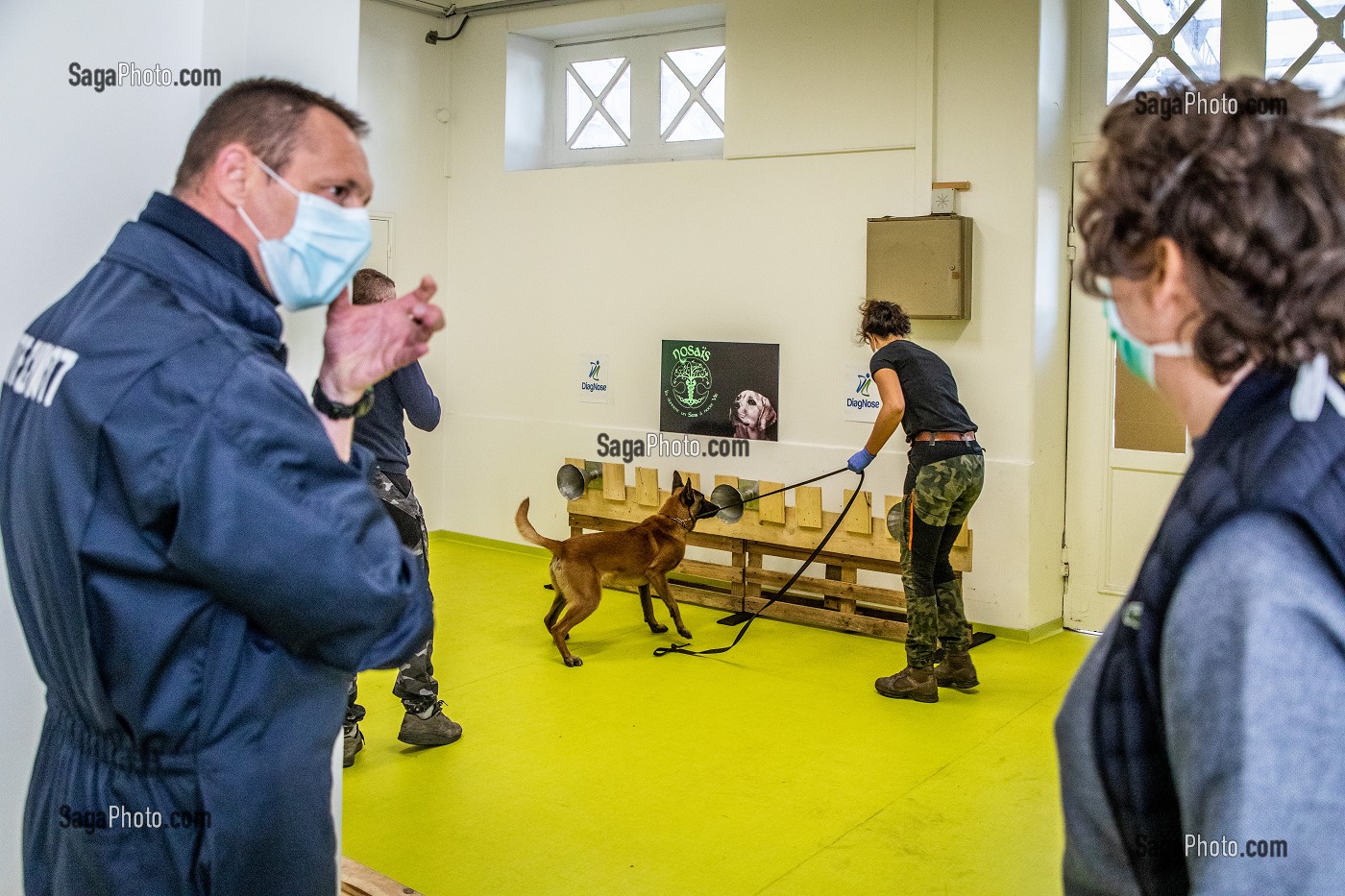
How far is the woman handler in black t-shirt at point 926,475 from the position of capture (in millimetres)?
5734

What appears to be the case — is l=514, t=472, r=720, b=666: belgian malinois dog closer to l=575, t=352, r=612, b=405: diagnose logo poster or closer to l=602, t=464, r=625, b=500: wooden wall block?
l=602, t=464, r=625, b=500: wooden wall block

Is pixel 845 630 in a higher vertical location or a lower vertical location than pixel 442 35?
lower

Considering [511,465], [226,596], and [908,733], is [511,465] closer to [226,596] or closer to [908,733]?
[908,733]

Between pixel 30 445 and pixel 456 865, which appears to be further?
pixel 456 865

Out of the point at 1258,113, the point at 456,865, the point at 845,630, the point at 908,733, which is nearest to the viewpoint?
the point at 1258,113

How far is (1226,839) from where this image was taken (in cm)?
118

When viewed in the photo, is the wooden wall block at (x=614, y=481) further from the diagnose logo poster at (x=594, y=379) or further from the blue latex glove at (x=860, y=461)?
the blue latex glove at (x=860, y=461)

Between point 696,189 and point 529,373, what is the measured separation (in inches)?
82.3

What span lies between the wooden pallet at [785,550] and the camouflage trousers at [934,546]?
700mm

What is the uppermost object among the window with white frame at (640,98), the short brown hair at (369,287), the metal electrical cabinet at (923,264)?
the window with white frame at (640,98)

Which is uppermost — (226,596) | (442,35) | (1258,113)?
(442,35)

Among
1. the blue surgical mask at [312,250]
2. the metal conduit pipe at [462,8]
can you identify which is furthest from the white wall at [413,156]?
the blue surgical mask at [312,250]

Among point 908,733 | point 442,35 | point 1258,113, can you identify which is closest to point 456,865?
point 908,733

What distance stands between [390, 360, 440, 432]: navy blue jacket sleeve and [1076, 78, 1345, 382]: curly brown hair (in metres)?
3.63
